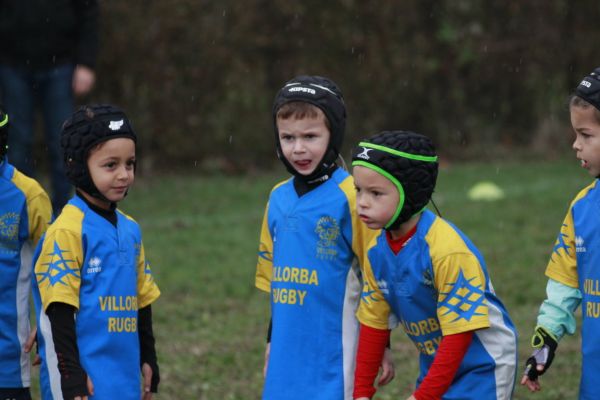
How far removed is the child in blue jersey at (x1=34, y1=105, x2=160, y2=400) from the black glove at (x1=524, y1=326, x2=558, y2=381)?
157 cm

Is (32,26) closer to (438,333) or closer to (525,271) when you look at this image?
(525,271)

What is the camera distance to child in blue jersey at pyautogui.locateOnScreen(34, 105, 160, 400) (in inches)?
173

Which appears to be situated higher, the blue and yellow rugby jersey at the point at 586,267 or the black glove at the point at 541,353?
the blue and yellow rugby jersey at the point at 586,267

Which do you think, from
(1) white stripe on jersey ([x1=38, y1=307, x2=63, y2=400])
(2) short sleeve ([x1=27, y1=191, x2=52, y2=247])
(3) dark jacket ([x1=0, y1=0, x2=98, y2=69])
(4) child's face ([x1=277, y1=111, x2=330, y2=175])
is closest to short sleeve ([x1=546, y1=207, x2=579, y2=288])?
(4) child's face ([x1=277, y1=111, x2=330, y2=175])

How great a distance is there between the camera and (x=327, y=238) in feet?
15.6

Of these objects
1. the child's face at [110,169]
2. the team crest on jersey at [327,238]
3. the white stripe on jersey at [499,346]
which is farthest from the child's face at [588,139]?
the child's face at [110,169]

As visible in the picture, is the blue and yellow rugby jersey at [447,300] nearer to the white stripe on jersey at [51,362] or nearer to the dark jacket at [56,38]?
the white stripe on jersey at [51,362]

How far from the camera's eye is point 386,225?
4426 millimetres

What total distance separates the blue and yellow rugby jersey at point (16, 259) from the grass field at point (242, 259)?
1.52 m

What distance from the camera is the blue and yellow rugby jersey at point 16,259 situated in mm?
4887

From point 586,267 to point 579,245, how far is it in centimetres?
9

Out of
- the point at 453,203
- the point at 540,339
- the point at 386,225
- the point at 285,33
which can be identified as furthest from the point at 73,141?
the point at 285,33

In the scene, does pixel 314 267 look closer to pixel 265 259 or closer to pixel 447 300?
pixel 265 259

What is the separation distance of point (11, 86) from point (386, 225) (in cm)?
521
